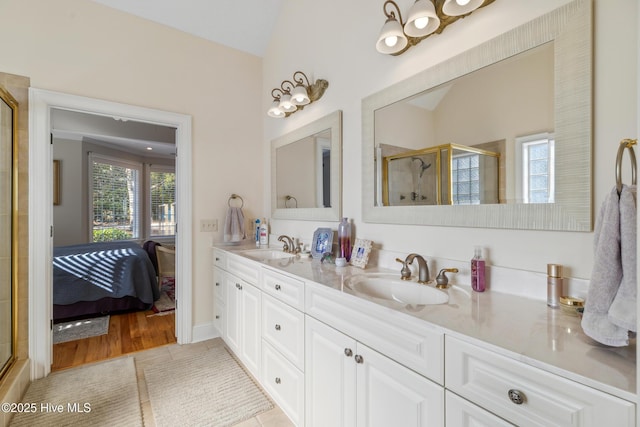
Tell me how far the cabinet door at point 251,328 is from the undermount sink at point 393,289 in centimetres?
74

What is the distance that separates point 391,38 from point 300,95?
877 millimetres

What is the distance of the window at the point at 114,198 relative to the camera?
16.7 ft

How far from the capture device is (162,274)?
4.11 metres

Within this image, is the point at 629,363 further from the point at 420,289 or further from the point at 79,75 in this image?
the point at 79,75

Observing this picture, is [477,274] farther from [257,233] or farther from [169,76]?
[169,76]

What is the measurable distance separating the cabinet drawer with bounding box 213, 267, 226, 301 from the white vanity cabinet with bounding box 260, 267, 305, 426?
2.66 feet

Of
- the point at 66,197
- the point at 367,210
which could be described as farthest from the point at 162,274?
the point at 367,210

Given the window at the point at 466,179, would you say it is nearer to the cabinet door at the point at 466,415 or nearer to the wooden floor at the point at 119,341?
the cabinet door at the point at 466,415

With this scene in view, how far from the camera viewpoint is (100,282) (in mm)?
3133

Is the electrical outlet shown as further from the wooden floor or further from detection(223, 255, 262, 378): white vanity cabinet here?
the wooden floor

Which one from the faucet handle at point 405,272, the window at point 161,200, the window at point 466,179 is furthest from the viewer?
the window at point 161,200

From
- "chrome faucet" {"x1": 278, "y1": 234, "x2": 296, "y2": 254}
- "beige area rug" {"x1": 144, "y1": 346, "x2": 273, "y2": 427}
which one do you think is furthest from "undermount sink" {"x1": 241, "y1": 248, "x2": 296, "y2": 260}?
"beige area rug" {"x1": 144, "y1": 346, "x2": 273, "y2": 427}

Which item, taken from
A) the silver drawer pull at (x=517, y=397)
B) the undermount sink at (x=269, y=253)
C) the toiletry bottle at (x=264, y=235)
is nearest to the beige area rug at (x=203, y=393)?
the undermount sink at (x=269, y=253)

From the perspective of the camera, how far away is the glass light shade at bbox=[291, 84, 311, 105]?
2.20 m
